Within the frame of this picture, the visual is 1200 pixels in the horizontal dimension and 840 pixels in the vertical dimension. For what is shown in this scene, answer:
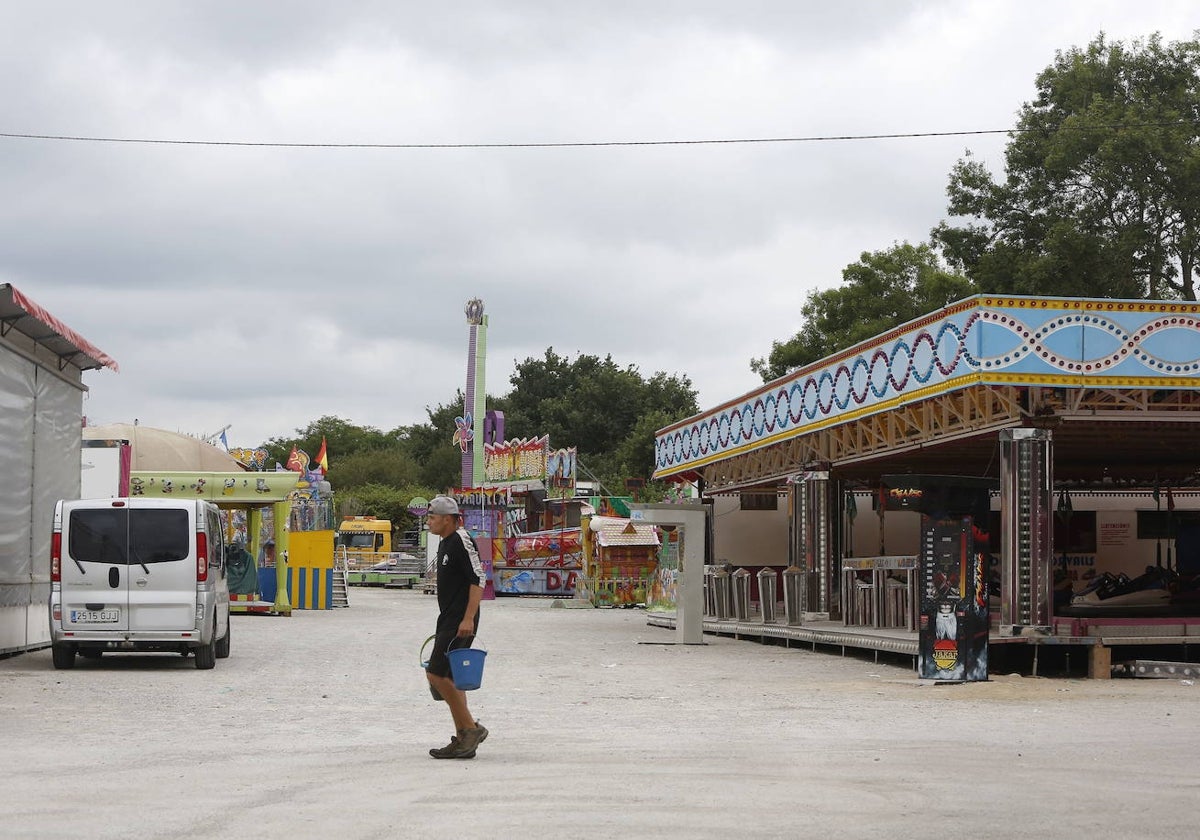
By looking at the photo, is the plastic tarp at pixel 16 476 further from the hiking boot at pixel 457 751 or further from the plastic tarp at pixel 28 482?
the hiking boot at pixel 457 751

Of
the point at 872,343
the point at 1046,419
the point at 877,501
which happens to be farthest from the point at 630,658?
the point at 877,501

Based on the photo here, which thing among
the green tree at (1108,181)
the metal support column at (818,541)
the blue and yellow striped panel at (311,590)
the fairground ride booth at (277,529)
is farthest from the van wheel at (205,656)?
the green tree at (1108,181)

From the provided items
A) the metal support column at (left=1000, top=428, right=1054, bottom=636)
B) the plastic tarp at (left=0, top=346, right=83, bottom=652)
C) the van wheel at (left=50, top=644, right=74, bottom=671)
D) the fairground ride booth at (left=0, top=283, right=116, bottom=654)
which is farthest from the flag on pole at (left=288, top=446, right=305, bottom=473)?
the metal support column at (left=1000, top=428, right=1054, bottom=636)

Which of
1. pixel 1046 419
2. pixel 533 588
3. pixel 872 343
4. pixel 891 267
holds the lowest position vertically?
pixel 533 588

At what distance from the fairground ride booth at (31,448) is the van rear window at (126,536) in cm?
180

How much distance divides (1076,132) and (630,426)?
2011 inches

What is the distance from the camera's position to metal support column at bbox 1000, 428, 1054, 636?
16.9 m

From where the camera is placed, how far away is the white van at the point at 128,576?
17.0 m

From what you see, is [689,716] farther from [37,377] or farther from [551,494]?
[551,494]

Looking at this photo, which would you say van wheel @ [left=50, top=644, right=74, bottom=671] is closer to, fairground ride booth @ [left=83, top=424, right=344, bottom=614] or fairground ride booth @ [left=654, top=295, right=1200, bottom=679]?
fairground ride booth @ [left=83, top=424, right=344, bottom=614]

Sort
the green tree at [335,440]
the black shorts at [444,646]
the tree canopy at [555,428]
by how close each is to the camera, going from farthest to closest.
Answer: the green tree at [335,440]
the tree canopy at [555,428]
the black shorts at [444,646]

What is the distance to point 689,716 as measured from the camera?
1266 centimetres

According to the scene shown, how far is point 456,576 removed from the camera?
9.84 m

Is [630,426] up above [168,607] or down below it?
above
